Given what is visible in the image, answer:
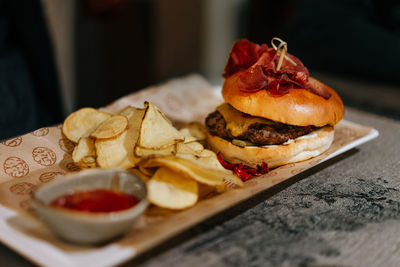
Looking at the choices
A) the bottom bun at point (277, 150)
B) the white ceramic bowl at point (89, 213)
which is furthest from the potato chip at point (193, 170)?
the bottom bun at point (277, 150)

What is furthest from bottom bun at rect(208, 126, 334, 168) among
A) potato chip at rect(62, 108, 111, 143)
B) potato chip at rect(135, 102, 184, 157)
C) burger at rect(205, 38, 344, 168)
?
potato chip at rect(62, 108, 111, 143)

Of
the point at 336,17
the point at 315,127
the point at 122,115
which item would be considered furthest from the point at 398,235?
the point at 336,17

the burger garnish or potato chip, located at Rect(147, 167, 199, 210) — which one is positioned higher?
the burger garnish

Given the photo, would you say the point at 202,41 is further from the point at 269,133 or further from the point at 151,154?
the point at 151,154

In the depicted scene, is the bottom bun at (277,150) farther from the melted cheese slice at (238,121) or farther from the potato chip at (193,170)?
the potato chip at (193,170)

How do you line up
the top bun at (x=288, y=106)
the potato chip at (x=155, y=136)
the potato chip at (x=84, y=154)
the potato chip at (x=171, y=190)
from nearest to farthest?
the potato chip at (x=171, y=190)
the potato chip at (x=155, y=136)
the potato chip at (x=84, y=154)
the top bun at (x=288, y=106)

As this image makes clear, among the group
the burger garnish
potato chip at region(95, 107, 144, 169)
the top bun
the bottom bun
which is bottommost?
the bottom bun

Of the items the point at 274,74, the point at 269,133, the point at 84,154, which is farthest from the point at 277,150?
the point at 84,154

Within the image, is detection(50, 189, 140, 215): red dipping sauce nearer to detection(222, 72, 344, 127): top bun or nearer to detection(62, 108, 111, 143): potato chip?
detection(62, 108, 111, 143): potato chip
